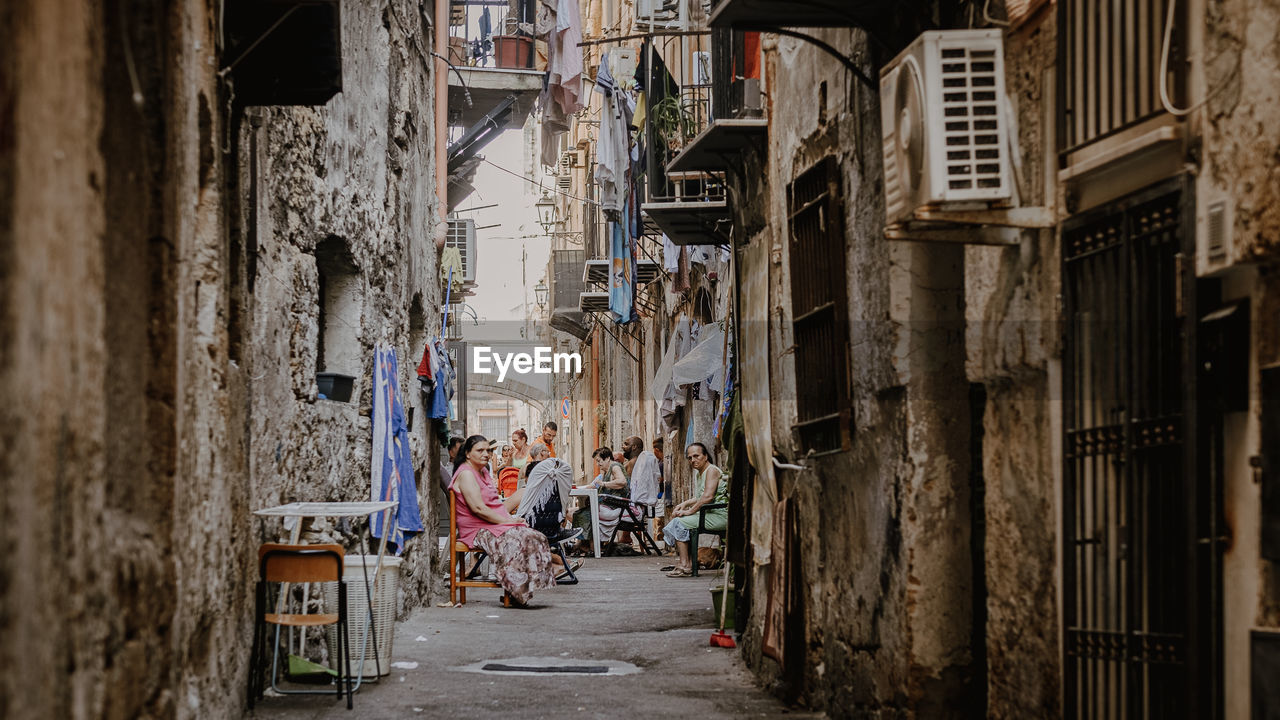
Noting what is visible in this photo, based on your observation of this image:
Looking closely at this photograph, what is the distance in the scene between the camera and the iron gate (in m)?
4.43

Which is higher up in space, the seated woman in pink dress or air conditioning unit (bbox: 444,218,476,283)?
air conditioning unit (bbox: 444,218,476,283)

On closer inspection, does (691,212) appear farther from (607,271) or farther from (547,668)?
(607,271)

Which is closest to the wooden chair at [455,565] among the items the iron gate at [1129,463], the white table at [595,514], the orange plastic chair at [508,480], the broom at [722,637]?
the broom at [722,637]

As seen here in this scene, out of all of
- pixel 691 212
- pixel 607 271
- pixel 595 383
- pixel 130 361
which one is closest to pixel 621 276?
pixel 607 271

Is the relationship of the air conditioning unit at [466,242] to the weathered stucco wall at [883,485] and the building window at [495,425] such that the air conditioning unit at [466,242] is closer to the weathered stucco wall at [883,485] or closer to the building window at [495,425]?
the weathered stucco wall at [883,485]

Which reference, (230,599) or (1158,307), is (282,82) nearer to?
(230,599)

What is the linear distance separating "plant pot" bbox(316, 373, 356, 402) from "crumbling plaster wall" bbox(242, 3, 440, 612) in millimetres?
71

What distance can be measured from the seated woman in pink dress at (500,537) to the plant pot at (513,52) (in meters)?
8.43

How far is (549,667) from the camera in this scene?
9.16m

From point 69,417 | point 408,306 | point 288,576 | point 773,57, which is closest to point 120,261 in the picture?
point 69,417

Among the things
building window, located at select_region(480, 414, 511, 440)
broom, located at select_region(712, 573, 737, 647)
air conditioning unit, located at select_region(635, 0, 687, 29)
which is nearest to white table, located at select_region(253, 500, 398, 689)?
broom, located at select_region(712, 573, 737, 647)

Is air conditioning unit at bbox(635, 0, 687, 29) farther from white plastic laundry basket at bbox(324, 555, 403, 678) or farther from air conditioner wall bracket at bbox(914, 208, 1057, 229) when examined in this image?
air conditioner wall bracket at bbox(914, 208, 1057, 229)

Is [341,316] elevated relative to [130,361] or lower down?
elevated

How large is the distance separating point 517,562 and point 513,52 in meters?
9.42
